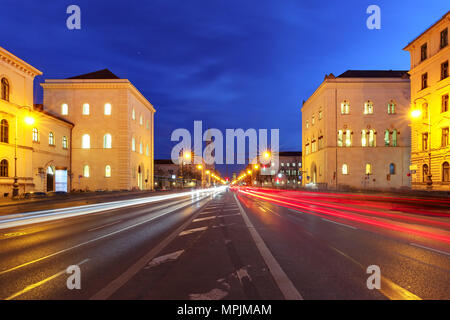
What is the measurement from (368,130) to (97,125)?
50.7 m

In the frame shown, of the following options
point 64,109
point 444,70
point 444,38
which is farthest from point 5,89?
point 444,38

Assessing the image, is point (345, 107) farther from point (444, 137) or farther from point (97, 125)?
point (97, 125)

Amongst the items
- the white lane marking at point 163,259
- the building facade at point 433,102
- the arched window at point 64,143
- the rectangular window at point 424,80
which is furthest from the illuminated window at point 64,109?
the rectangular window at point 424,80

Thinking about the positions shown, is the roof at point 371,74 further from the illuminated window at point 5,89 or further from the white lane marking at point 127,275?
the white lane marking at point 127,275

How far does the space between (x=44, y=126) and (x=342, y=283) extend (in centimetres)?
4658

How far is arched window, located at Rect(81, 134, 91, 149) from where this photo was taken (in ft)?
169

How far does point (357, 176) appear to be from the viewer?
2251 inches

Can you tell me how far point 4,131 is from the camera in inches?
1222

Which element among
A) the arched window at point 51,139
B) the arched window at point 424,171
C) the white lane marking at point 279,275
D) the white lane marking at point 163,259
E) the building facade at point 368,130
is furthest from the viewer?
the building facade at point 368,130

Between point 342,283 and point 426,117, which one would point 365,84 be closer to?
point 426,117

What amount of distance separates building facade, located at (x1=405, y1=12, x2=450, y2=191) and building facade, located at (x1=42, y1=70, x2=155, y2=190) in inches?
1710

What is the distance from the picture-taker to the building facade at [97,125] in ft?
168

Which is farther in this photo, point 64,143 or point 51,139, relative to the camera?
point 64,143

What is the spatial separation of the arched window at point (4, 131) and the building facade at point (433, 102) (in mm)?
42898
